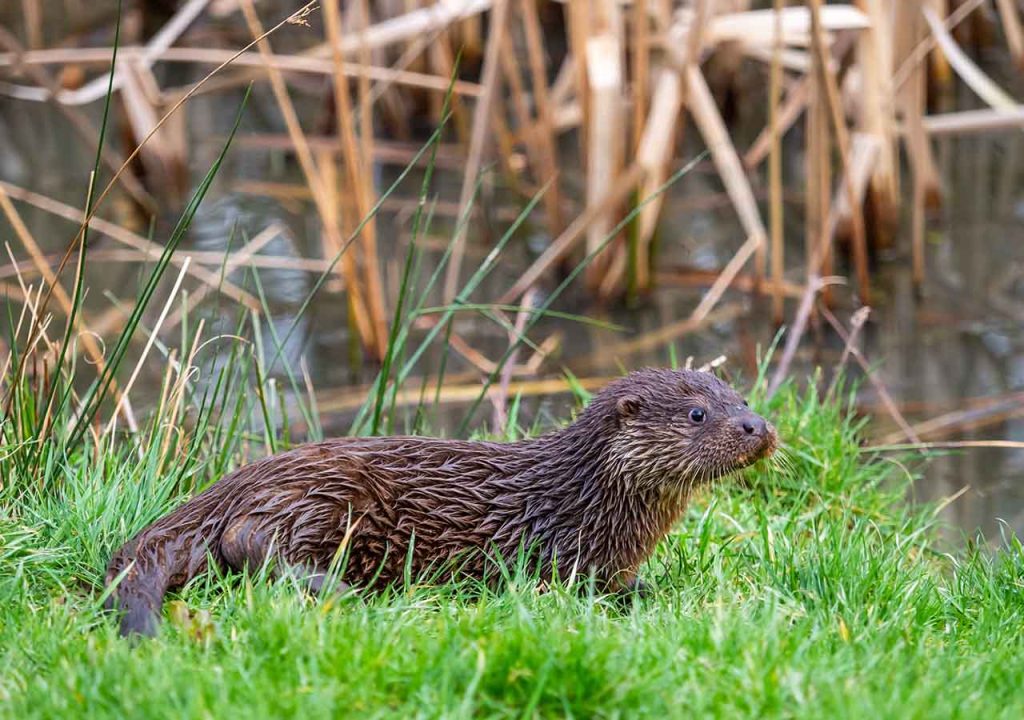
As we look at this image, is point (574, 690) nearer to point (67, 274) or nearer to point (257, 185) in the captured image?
point (67, 274)

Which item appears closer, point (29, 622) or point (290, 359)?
point (29, 622)

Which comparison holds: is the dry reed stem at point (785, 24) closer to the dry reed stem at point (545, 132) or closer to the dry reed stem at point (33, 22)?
the dry reed stem at point (545, 132)

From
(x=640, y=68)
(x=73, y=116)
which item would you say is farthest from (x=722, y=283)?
(x=73, y=116)

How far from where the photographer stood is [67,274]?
302 inches

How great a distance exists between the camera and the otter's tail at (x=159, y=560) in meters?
3.22

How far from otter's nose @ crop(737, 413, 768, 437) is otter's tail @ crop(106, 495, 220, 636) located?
4.75 ft

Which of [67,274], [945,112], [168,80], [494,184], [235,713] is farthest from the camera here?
[168,80]

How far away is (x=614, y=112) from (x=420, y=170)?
305 cm

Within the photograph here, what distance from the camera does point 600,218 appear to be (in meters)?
7.35

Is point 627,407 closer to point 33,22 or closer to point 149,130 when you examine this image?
point 149,130

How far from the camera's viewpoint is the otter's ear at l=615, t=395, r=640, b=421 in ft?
12.8

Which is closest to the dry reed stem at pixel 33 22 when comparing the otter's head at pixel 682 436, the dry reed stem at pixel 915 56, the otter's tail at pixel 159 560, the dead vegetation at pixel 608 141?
the dead vegetation at pixel 608 141

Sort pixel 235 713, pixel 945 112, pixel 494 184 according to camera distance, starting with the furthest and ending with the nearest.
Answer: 1. pixel 945 112
2. pixel 494 184
3. pixel 235 713

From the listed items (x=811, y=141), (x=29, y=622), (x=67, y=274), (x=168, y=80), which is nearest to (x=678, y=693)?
(x=29, y=622)
